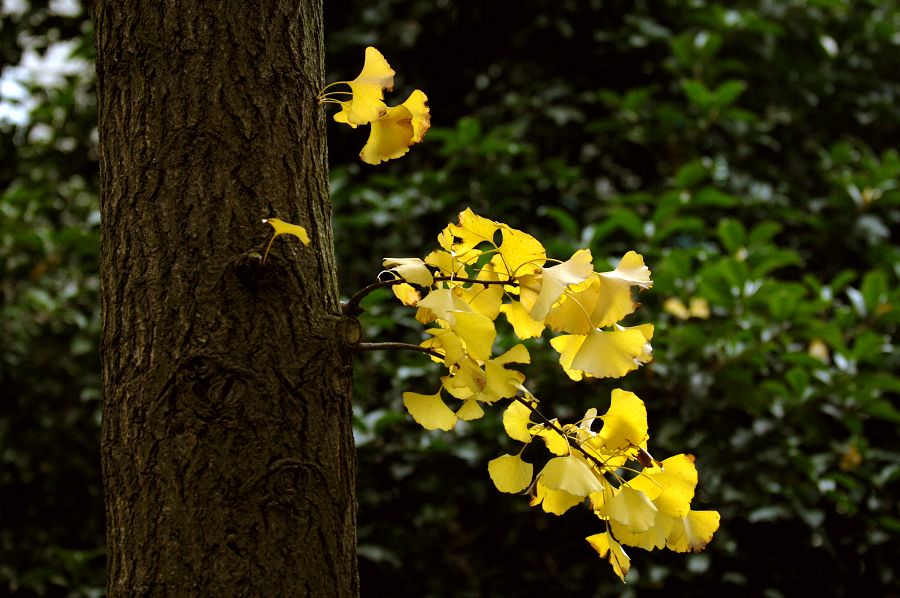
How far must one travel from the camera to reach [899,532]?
202 cm

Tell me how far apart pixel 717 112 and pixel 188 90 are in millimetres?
2215

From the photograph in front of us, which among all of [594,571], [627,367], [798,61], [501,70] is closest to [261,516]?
[627,367]

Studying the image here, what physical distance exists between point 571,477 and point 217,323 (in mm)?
311

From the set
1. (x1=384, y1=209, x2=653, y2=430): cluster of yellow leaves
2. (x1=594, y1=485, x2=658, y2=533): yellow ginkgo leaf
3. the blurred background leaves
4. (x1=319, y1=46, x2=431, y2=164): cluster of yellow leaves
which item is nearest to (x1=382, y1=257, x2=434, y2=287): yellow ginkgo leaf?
(x1=384, y1=209, x2=653, y2=430): cluster of yellow leaves

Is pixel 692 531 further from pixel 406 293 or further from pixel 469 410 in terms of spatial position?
pixel 406 293

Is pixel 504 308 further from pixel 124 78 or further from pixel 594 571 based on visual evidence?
pixel 594 571

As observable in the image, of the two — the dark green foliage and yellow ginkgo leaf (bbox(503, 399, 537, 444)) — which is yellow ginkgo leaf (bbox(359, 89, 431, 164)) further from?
the dark green foliage

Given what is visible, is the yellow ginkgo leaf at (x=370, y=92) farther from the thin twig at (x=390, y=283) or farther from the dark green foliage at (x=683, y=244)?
the dark green foliage at (x=683, y=244)

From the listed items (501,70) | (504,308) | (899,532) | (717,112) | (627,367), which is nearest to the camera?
(627,367)

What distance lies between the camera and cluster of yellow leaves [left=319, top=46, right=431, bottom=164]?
29.0 inches

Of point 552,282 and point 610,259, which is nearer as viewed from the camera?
point 552,282

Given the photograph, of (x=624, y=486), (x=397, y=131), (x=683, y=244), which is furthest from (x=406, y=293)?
(x=683, y=244)

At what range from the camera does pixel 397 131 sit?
746 millimetres

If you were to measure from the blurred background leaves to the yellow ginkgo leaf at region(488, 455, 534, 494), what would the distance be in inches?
40.2
